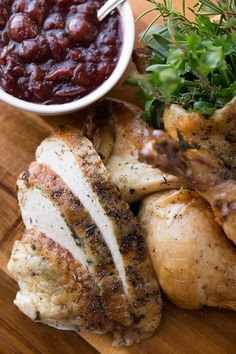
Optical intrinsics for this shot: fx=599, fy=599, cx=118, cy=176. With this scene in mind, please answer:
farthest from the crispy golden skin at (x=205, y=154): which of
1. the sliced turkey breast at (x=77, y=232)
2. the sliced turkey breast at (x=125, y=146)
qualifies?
the sliced turkey breast at (x=77, y=232)

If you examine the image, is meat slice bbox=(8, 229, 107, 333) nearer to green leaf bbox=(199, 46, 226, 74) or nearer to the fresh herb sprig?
the fresh herb sprig

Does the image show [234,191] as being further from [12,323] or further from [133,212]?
[12,323]

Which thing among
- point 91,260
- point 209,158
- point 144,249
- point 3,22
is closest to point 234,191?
point 209,158

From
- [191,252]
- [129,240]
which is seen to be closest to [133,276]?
[129,240]

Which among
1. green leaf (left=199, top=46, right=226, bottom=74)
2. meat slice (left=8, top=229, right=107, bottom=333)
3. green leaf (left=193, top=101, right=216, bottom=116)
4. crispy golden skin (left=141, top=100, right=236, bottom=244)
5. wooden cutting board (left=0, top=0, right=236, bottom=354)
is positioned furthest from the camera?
wooden cutting board (left=0, top=0, right=236, bottom=354)

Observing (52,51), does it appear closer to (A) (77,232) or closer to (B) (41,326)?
(A) (77,232)

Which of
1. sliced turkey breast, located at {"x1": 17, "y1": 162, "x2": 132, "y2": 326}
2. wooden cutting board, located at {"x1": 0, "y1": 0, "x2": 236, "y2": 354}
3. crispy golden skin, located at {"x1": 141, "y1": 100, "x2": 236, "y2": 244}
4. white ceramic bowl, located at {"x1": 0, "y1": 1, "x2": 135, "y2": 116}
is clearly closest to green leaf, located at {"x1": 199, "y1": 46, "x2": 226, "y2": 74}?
crispy golden skin, located at {"x1": 141, "y1": 100, "x2": 236, "y2": 244}
